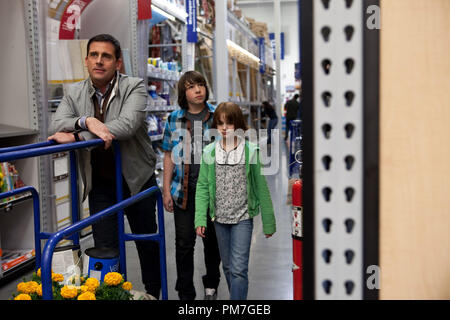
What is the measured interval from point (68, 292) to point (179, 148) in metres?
1.33

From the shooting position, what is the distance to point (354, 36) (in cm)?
61

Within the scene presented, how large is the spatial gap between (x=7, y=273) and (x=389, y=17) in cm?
362

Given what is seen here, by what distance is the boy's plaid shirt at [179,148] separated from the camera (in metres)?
3.00

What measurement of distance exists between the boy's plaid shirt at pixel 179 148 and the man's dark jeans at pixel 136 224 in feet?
0.52

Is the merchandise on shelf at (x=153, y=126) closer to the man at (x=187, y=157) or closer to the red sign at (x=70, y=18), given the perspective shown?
the red sign at (x=70, y=18)

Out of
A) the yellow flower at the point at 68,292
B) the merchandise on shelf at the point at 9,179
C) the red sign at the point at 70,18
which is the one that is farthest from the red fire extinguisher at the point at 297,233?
the red sign at the point at 70,18

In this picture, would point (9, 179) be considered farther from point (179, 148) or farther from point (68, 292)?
point (68, 292)

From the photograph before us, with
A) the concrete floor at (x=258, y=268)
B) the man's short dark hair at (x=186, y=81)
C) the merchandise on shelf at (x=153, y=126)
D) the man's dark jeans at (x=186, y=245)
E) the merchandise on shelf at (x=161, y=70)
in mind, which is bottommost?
the concrete floor at (x=258, y=268)

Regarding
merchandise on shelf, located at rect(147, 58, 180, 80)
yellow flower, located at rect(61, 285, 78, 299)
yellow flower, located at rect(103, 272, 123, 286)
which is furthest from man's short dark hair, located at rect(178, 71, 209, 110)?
merchandise on shelf, located at rect(147, 58, 180, 80)

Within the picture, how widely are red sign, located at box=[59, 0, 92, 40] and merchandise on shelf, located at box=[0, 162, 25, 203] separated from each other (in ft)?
4.12

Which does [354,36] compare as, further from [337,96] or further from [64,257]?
[64,257]

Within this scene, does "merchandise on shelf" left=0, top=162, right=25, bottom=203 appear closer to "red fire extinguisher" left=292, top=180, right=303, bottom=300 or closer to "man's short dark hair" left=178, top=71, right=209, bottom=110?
"man's short dark hair" left=178, top=71, right=209, bottom=110

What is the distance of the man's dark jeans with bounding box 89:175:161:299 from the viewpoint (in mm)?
2748

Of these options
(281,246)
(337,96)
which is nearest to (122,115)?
(337,96)
